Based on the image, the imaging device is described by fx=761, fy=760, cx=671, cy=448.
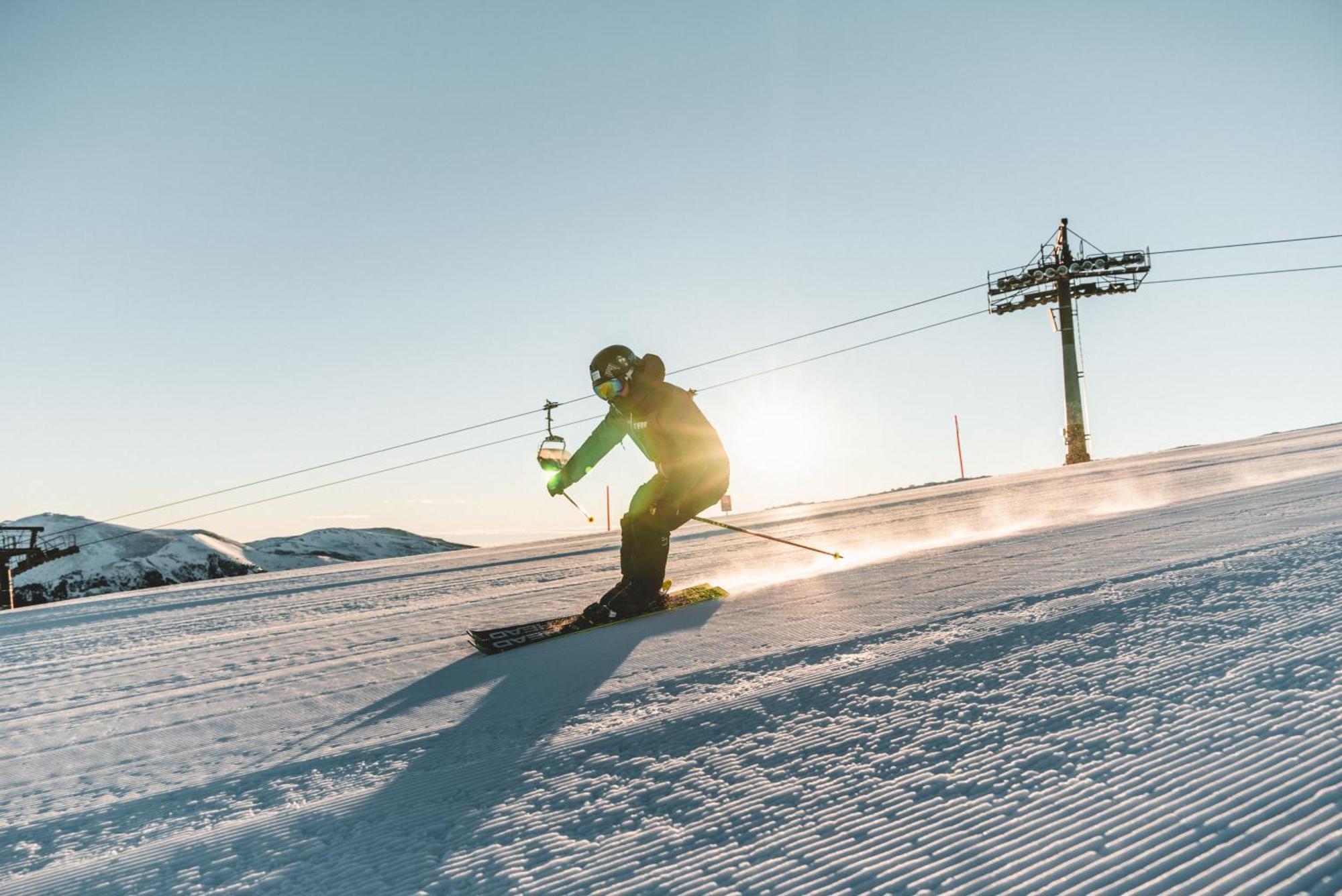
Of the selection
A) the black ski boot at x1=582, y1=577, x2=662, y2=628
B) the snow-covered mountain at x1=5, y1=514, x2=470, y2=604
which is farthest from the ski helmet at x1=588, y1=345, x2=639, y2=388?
the snow-covered mountain at x1=5, y1=514, x2=470, y2=604

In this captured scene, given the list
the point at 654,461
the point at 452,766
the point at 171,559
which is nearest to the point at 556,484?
the point at 654,461

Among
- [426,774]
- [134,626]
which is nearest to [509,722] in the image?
[426,774]

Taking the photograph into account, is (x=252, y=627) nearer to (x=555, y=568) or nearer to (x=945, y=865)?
(x=555, y=568)

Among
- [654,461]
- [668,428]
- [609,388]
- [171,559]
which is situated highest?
[609,388]

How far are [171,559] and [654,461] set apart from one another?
76712 millimetres

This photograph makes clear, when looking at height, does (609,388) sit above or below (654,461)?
above

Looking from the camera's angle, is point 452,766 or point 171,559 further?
point 171,559

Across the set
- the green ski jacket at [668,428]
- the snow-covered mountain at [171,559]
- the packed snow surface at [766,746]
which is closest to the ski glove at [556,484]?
the green ski jacket at [668,428]

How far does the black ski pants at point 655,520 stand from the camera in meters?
5.24

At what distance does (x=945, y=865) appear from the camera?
1.54 meters

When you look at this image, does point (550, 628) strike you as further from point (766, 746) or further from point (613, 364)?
point (766, 746)

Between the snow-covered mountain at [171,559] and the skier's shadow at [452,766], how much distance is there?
6133 cm

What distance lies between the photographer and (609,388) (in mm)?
5418

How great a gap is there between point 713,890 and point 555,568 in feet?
23.9
